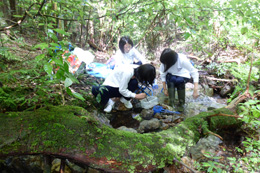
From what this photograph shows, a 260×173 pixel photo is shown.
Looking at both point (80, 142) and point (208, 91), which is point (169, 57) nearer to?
point (80, 142)

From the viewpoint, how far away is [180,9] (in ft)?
6.73

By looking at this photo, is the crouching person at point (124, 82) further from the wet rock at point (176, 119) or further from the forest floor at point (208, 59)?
the forest floor at point (208, 59)

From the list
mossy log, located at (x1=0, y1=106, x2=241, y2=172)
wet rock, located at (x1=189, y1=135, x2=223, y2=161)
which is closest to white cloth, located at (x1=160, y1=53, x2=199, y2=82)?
wet rock, located at (x1=189, y1=135, x2=223, y2=161)

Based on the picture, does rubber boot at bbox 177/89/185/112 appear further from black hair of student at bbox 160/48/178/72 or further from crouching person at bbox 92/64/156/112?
crouching person at bbox 92/64/156/112

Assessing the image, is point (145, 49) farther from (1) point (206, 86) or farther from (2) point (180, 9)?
(2) point (180, 9)

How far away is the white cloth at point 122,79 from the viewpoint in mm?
3143

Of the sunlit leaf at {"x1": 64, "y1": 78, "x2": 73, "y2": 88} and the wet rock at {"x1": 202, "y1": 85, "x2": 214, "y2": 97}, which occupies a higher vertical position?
the sunlit leaf at {"x1": 64, "y1": 78, "x2": 73, "y2": 88}

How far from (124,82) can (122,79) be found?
0.08 meters

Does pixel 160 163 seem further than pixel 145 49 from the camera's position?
No

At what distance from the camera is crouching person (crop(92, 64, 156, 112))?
291 centimetres

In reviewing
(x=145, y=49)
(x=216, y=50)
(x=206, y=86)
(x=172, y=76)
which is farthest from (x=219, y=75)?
(x=145, y=49)

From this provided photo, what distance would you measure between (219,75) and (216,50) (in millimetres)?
1167

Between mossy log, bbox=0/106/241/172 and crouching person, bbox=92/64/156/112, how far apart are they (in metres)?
1.25

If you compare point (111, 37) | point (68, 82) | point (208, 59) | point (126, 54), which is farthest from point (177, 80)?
point (111, 37)
